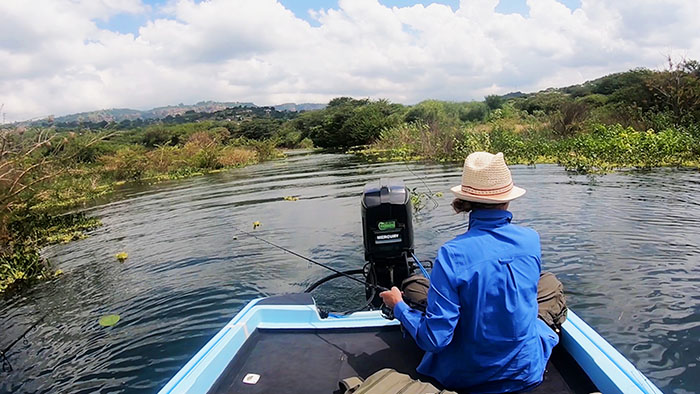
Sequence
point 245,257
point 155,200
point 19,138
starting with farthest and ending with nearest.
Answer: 1. point 155,200
2. point 19,138
3. point 245,257

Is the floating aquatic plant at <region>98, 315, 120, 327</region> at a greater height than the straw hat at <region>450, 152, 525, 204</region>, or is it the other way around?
the straw hat at <region>450, 152, 525, 204</region>

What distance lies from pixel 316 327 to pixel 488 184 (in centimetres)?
189

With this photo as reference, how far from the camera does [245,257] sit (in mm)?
7594

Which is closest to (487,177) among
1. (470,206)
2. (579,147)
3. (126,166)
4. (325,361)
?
(470,206)

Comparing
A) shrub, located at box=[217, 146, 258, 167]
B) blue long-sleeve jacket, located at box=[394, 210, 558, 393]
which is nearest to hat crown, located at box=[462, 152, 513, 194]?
blue long-sleeve jacket, located at box=[394, 210, 558, 393]

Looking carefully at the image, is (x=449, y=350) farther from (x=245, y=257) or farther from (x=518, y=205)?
(x=518, y=205)

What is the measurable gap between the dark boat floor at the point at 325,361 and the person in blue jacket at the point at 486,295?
0.42 metres

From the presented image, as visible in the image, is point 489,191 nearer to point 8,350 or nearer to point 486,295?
point 486,295

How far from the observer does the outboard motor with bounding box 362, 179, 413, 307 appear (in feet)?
12.8

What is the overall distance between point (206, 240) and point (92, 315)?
3.35 metres

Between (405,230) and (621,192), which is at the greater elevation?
(405,230)

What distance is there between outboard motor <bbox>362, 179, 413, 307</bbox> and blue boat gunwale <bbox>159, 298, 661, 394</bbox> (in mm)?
548

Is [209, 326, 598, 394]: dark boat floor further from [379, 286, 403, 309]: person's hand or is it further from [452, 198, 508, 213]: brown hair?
[452, 198, 508, 213]: brown hair

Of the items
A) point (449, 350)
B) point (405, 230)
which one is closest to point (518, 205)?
point (405, 230)
